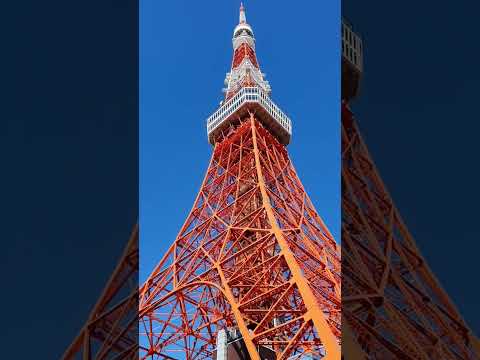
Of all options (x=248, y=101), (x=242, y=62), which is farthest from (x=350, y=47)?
(x=242, y=62)

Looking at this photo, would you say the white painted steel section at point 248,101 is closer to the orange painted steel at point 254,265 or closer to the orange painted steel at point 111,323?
the orange painted steel at point 254,265

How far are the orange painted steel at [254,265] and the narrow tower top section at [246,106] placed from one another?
293 millimetres

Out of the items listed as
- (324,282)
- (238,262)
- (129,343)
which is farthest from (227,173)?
(129,343)

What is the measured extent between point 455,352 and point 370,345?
189 centimetres

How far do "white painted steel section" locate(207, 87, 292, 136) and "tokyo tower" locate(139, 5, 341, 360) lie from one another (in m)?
0.03

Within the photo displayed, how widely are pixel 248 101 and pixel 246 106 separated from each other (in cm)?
13

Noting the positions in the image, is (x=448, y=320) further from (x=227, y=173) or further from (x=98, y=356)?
(x=227, y=173)

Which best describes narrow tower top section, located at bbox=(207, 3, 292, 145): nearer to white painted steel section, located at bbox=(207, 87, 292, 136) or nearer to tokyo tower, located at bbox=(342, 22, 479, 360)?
white painted steel section, located at bbox=(207, 87, 292, 136)

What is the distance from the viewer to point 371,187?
1159cm

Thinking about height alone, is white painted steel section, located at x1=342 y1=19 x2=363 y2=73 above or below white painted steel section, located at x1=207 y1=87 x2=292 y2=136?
below

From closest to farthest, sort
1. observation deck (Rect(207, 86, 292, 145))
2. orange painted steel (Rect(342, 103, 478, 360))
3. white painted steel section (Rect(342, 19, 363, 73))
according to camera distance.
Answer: orange painted steel (Rect(342, 103, 478, 360)), white painted steel section (Rect(342, 19, 363, 73)), observation deck (Rect(207, 86, 292, 145))

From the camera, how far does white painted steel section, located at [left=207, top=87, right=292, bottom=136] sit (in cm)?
1521

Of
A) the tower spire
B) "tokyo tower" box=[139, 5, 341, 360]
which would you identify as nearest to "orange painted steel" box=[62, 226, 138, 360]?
"tokyo tower" box=[139, 5, 341, 360]

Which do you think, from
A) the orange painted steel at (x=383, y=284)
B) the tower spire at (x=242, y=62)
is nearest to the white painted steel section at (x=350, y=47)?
the orange painted steel at (x=383, y=284)
